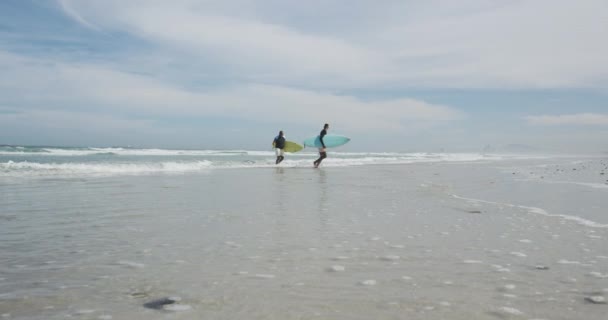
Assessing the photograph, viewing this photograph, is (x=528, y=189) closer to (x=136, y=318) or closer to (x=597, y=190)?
(x=597, y=190)

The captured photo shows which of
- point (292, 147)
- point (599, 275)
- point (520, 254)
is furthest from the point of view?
point (292, 147)

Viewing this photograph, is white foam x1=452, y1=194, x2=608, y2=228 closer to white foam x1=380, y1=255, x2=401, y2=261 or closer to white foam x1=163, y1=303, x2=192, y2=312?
white foam x1=380, y1=255, x2=401, y2=261

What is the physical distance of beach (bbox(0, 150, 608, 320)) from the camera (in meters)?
2.78

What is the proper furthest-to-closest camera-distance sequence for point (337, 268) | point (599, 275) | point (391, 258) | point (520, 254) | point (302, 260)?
1. point (520, 254)
2. point (391, 258)
3. point (302, 260)
4. point (337, 268)
5. point (599, 275)

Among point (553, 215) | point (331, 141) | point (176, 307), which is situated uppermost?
point (331, 141)

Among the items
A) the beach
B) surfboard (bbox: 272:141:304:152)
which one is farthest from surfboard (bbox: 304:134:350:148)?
the beach

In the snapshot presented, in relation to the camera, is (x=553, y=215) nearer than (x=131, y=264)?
No

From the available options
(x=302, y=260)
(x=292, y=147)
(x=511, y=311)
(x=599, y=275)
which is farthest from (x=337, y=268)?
(x=292, y=147)

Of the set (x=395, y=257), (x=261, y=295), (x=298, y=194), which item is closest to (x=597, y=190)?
(x=298, y=194)

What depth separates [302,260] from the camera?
391cm

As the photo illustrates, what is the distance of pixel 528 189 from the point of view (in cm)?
1048

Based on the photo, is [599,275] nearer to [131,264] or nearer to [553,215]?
[553,215]

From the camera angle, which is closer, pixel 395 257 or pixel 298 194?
pixel 395 257

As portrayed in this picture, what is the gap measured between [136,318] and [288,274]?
124cm
